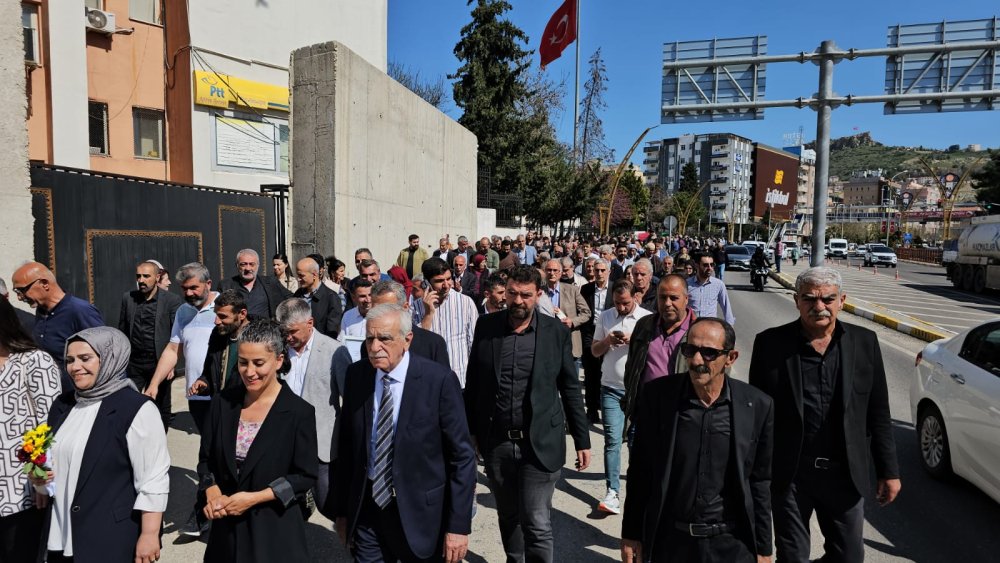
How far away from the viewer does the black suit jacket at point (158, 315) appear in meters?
5.18

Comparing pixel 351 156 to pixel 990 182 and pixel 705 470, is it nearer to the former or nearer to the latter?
pixel 705 470

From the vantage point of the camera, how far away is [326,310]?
256 inches

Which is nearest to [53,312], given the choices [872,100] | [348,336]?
Answer: [348,336]

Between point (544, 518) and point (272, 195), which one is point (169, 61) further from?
point (544, 518)

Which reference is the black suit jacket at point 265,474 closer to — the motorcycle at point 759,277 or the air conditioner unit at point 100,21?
the air conditioner unit at point 100,21

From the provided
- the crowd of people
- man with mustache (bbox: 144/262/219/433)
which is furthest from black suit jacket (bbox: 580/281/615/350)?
man with mustache (bbox: 144/262/219/433)

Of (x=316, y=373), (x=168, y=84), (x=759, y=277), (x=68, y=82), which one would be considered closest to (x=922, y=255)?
(x=759, y=277)

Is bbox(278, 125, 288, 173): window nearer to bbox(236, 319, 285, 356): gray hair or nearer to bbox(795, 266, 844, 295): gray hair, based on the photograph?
bbox(236, 319, 285, 356): gray hair

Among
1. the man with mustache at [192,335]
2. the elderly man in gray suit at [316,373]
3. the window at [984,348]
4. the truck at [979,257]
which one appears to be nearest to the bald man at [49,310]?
the man with mustache at [192,335]

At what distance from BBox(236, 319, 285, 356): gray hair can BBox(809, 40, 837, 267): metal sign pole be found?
512 inches

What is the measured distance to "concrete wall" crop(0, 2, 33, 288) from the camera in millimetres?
6016

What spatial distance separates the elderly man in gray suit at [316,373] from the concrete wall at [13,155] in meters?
4.22

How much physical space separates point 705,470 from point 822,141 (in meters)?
13.7

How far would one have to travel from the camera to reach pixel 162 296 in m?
5.34
